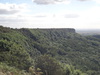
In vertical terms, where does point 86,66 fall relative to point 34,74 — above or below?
below

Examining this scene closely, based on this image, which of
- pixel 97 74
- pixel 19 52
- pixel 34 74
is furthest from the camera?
pixel 97 74

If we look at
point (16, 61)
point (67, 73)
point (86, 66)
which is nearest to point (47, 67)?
point (16, 61)

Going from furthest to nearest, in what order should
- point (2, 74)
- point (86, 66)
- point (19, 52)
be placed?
1. point (86, 66)
2. point (19, 52)
3. point (2, 74)

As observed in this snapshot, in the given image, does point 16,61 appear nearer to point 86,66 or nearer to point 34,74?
point 34,74

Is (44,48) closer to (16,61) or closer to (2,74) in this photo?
(16,61)

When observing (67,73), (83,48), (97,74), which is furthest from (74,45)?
(67,73)

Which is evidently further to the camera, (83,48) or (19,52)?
(83,48)

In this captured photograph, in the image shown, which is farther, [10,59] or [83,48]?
[83,48]

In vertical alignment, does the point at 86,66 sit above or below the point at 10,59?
below

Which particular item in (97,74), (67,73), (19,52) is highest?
(19,52)

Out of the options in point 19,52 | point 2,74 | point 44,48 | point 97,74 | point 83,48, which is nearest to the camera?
point 2,74
